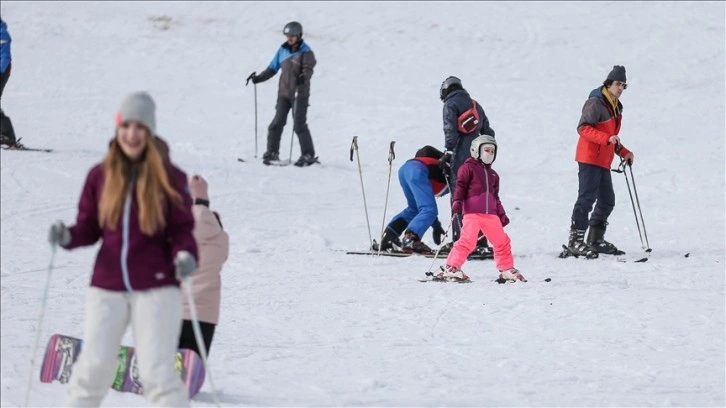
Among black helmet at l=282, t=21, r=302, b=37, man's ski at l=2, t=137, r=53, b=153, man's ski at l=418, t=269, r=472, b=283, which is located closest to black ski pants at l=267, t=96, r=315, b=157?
black helmet at l=282, t=21, r=302, b=37

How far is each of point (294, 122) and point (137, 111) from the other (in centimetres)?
1109

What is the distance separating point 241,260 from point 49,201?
10.6 ft

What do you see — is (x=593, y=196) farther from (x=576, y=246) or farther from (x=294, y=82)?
(x=294, y=82)

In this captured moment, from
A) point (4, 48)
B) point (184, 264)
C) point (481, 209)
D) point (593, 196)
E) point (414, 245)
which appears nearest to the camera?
point (184, 264)

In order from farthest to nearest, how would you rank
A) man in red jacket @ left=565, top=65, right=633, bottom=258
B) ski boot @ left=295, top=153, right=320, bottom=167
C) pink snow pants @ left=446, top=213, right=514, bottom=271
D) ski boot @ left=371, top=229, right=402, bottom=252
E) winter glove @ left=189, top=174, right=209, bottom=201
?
ski boot @ left=295, top=153, right=320, bottom=167, ski boot @ left=371, top=229, right=402, bottom=252, man in red jacket @ left=565, top=65, right=633, bottom=258, pink snow pants @ left=446, top=213, right=514, bottom=271, winter glove @ left=189, top=174, right=209, bottom=201

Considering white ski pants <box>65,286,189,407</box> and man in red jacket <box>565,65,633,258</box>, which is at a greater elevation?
man in red jacket <box>565,65,633,258</box>

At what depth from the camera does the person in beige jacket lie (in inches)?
227

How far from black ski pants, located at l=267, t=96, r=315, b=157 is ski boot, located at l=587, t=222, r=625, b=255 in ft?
18.2

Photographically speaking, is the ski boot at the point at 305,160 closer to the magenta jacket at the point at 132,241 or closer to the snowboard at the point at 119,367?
the snowboard at the point at 119,367

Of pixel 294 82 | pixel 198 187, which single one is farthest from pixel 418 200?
pixel 198 187

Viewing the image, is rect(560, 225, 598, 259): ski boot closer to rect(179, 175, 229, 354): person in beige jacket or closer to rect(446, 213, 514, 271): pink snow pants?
rect(446, 213, 514, 271): pink snow pants

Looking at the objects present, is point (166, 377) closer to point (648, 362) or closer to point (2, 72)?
point (648, 362)

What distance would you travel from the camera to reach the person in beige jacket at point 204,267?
578 centimetres

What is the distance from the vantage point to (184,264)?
14.2 ft
